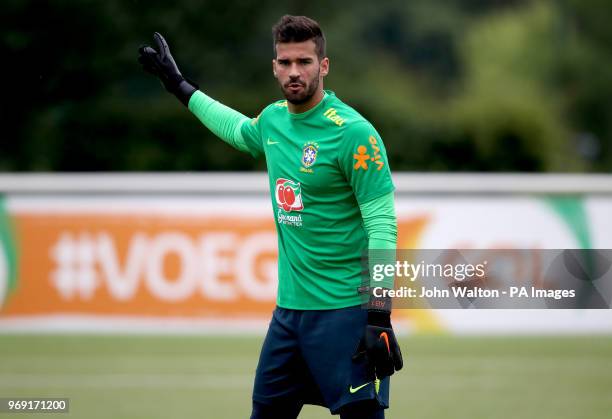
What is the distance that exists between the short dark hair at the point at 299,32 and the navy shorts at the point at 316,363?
3.93 ft

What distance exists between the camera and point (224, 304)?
11750 millimetres

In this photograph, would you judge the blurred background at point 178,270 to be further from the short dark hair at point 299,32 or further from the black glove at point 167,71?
the short dark hair at point 299,32

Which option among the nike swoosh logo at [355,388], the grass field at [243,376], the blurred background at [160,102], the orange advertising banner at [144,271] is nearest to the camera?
the nike swoosh logo at [355,388]

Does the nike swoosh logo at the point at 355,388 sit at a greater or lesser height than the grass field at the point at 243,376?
lesser

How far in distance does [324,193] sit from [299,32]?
73 cm

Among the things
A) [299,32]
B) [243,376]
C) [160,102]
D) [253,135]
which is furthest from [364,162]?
[160,102]

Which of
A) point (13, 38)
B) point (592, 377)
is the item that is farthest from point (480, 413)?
point (13, 38)

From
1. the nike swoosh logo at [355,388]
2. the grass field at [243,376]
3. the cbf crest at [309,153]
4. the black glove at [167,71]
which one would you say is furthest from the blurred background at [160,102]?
the nike swoosh logo at [355,388]

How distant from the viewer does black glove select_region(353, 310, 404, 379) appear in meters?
5.28

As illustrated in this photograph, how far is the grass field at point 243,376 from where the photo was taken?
8.85 meters

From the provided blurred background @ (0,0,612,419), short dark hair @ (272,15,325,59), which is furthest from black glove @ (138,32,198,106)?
blurred background @ (0,0,612,419)

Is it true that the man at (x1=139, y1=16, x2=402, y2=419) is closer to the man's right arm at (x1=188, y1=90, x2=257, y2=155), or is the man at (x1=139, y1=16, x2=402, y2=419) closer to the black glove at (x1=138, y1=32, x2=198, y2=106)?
the man's right arm at (x1=188, y1=90, x2=257, y2=155)

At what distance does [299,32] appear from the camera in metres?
5.43

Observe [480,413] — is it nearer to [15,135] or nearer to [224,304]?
[224,304]
